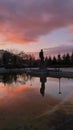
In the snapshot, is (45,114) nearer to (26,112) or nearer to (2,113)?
(26,112)

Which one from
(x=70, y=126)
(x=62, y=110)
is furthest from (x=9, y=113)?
(x=70, y=126)

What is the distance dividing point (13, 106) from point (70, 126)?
5323mm

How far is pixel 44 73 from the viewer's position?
41062 millimetres

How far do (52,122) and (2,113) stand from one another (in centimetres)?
302

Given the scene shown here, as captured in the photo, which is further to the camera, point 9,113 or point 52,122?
point 9,113

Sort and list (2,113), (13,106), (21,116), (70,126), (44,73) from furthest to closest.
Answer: (44,73) → (13,106) → (2,113) → (21,116) → (70,126)

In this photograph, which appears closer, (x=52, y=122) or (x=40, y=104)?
(x=52, y=122)

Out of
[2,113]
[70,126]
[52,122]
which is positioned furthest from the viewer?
[2,113]

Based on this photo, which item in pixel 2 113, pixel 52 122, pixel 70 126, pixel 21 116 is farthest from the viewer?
pixel 2 113

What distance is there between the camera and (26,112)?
11.6 m

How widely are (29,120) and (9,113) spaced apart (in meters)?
1.89

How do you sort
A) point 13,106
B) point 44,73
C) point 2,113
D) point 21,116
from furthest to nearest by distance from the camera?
point 44,73 < point 13,106 < point 2,113 < point 21,116

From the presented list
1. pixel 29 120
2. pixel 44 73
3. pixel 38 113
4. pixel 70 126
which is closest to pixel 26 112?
pixel 38 113

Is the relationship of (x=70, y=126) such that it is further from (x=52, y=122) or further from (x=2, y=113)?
(x=2, y=113)
